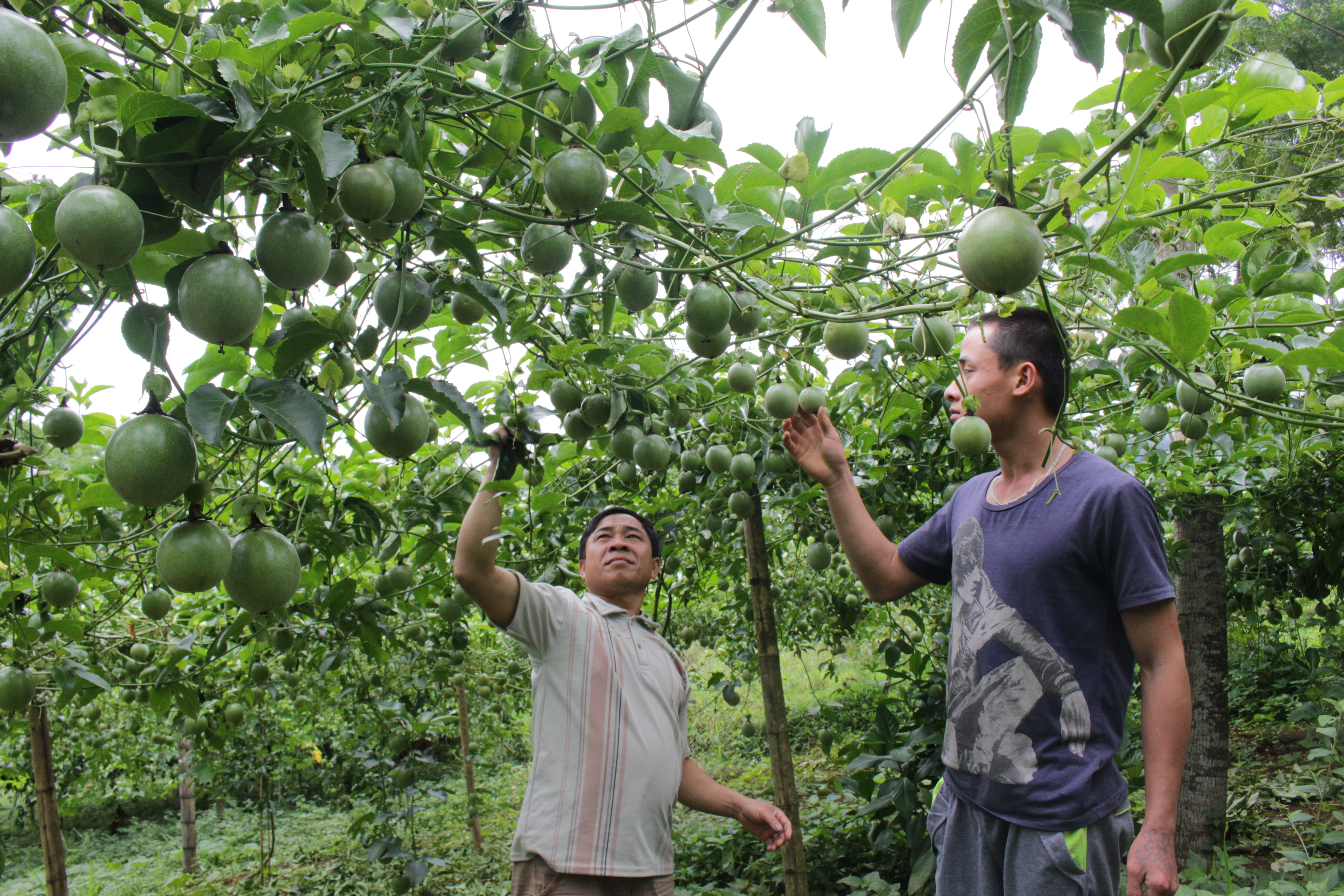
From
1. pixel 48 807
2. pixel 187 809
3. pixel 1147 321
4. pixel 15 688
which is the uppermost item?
pixel 1147 321

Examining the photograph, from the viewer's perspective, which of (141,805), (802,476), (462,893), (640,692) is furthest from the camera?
(141,805)

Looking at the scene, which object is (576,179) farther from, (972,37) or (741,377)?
(741,377)

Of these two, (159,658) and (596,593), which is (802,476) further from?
(159,658)

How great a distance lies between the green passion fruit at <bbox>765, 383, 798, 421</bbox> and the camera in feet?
6.89

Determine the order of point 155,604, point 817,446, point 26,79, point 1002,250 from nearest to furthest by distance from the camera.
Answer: point 26,79
point 1002,250
point 817,446
point 155,604

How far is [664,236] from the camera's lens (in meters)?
1.43

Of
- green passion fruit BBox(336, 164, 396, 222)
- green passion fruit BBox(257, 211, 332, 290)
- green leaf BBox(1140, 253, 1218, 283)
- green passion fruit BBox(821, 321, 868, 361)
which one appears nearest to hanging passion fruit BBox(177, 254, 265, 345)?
green passion fruit BBox(257, 211, 332, 290)

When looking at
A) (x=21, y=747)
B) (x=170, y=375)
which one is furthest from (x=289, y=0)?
(x=21, y=747)

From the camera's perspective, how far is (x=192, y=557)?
1.18m

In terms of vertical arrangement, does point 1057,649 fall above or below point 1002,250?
below

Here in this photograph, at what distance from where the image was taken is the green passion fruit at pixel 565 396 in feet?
6.85

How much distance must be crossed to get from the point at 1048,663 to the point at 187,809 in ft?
30.0

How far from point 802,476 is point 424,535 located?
1514mm

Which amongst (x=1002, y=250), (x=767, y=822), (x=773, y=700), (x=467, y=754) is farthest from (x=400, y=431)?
(x=467, y=754)
